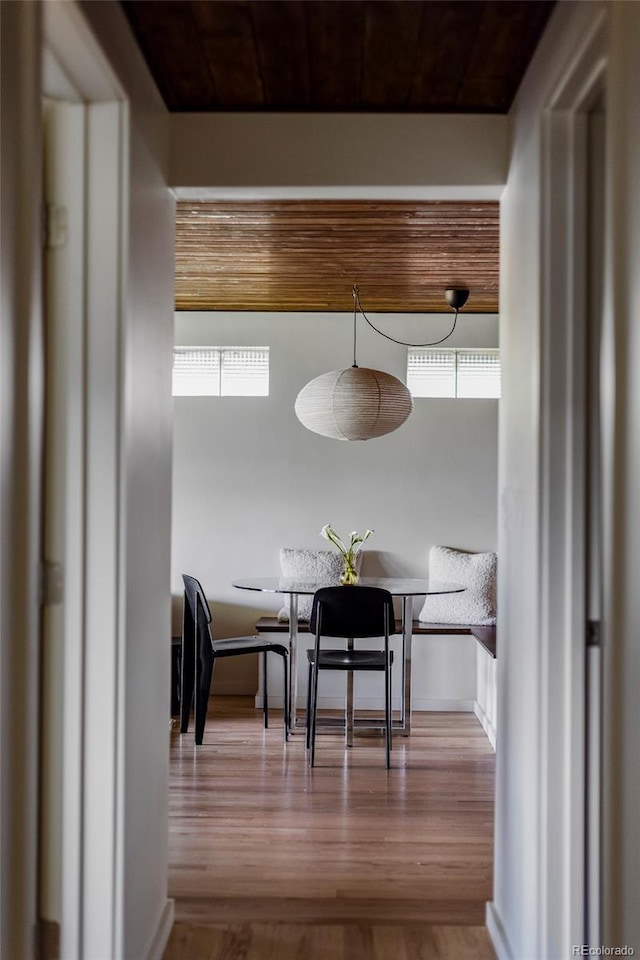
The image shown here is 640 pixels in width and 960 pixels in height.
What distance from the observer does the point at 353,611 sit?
4480mm

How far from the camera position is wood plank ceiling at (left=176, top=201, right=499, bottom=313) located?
3680 millimetres

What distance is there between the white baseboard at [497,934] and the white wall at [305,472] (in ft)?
11.1

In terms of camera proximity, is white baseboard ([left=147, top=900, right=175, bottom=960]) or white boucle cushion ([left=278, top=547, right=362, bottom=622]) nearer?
white baseboard ([left=147, top=900, right=175, bottom=960])

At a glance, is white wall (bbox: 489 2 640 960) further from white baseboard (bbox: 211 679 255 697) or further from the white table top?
white baseboard (bbox: 211 679 255 697)

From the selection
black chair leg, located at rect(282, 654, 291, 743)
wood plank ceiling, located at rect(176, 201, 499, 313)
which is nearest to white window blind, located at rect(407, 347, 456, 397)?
wood plank ceiling, located at rect(176, 201, 499, 313)

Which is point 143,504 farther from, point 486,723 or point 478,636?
point 486,723

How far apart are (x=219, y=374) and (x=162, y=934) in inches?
161

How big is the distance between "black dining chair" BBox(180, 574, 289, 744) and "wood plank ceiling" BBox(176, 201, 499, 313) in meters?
1.81

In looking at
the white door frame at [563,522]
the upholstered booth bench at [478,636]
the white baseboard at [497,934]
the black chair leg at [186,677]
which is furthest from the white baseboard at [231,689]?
the white door frame at [563,522]

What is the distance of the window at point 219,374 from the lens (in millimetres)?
5961

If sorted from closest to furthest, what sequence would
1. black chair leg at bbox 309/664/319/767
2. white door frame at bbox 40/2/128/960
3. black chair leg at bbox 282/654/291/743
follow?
white door frame at bbox 40/2/128/960 < black chair leg at bbox 309/664/319/767 < black chair leg at bbox 282/654/291/743

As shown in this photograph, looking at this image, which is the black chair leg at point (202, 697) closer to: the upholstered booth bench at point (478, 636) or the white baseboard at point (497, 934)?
the upholstered booth bench at point (478, 636)

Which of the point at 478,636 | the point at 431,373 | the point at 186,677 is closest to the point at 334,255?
the point at 431,373

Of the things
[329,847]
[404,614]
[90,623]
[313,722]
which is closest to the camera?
[90,623]
